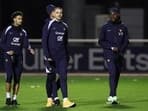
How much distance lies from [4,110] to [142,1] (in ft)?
44.9

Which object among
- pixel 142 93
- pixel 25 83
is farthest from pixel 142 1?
pixel 142 93

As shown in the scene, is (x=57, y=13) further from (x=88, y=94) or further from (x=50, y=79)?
(x=88, y=94)

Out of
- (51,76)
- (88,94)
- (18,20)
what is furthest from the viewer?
(88,94)

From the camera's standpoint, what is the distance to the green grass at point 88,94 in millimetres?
14633

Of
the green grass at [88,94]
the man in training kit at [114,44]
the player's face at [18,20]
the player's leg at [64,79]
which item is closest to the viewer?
the player's leg at [64,79]

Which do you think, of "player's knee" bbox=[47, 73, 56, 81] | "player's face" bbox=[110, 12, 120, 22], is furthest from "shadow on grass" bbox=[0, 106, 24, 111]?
"player's face" bbox=[110, 12, 120, 22]

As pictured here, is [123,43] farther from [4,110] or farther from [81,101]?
[4,110]

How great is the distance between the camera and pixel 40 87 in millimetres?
19344

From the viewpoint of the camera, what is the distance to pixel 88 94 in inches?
691

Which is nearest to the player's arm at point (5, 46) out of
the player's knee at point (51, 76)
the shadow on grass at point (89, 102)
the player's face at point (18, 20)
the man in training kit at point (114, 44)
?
the player's face at point (18, 20)

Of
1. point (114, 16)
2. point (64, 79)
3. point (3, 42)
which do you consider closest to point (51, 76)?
point (64, 79)

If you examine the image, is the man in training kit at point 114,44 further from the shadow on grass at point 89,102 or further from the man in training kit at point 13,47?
the man in training kit at point 13,47

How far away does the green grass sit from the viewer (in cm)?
1463

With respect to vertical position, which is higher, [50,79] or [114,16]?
[114,16]
